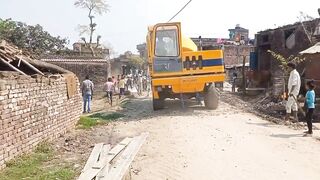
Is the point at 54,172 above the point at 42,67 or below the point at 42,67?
below

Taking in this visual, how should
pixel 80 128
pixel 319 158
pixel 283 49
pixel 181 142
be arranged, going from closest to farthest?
pixel 319 158 < pixel 181 142 < pixel 80 128 < pixel 283 49

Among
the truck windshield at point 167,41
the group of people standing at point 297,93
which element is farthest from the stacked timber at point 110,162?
the truck windshield at point 167,41

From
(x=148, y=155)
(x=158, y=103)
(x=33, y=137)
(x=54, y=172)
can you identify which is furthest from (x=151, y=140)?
(x=158, y=103)

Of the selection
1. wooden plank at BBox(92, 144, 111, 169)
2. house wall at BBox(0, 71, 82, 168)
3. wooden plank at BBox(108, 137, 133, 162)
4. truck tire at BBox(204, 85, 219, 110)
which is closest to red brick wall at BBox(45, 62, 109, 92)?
truck tire at BBox(204, 85, 219, 110)

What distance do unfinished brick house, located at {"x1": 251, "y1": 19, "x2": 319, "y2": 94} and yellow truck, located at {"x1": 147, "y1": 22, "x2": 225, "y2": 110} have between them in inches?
284

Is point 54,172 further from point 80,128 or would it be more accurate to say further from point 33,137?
point 80,128

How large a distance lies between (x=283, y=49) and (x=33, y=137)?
67.2ft

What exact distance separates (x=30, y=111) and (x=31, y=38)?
33.2 metres

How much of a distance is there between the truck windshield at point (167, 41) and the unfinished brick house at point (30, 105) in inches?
138

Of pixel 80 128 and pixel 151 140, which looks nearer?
pixel 151 140

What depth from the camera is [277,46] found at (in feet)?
87.4

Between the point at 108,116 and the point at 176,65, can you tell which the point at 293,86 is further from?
the point at 108,116

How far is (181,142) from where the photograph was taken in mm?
9383

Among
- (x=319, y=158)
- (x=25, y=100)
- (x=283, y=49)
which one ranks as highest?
(x=283, y=49)
